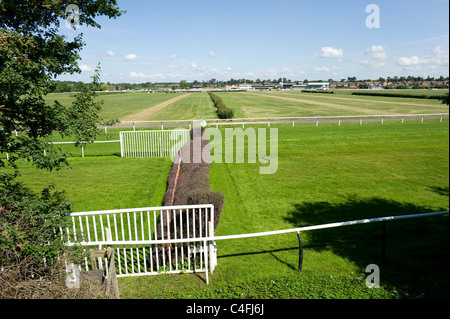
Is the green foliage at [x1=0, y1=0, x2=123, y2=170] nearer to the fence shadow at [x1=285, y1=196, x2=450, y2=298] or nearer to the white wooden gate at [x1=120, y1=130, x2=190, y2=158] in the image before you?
the fence shadow at [x1=285, y1=196, x2=450, y2=298]

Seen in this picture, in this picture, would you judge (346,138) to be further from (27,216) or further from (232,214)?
(27,216)

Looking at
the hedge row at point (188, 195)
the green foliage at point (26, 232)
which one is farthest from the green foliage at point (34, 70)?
the hedge row at point (188, 195)

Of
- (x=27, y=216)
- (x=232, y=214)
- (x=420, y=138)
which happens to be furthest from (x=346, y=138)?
(x=27, y=216)

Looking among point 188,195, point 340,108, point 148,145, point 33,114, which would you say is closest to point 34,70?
point 33,114

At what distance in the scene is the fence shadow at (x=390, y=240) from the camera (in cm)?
544

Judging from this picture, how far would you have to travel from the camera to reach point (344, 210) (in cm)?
854

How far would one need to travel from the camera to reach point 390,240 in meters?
6.89

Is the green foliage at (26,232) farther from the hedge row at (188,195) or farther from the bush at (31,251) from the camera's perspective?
the hedge row at (188,195)

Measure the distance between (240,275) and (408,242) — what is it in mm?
4007

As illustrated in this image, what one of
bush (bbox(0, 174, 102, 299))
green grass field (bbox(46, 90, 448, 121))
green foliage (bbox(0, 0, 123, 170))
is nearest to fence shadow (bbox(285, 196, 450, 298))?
bush (bbox(0, 174, 102, 299))

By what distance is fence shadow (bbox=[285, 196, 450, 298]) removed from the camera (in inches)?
214

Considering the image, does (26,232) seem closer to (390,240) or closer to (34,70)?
(34,70)

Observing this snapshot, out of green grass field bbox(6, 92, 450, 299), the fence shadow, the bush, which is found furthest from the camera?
the fence shadow

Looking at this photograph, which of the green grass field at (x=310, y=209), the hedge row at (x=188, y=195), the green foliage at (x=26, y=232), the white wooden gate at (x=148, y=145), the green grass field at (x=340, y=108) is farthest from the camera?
the green grass field at (x=340, y=108)
